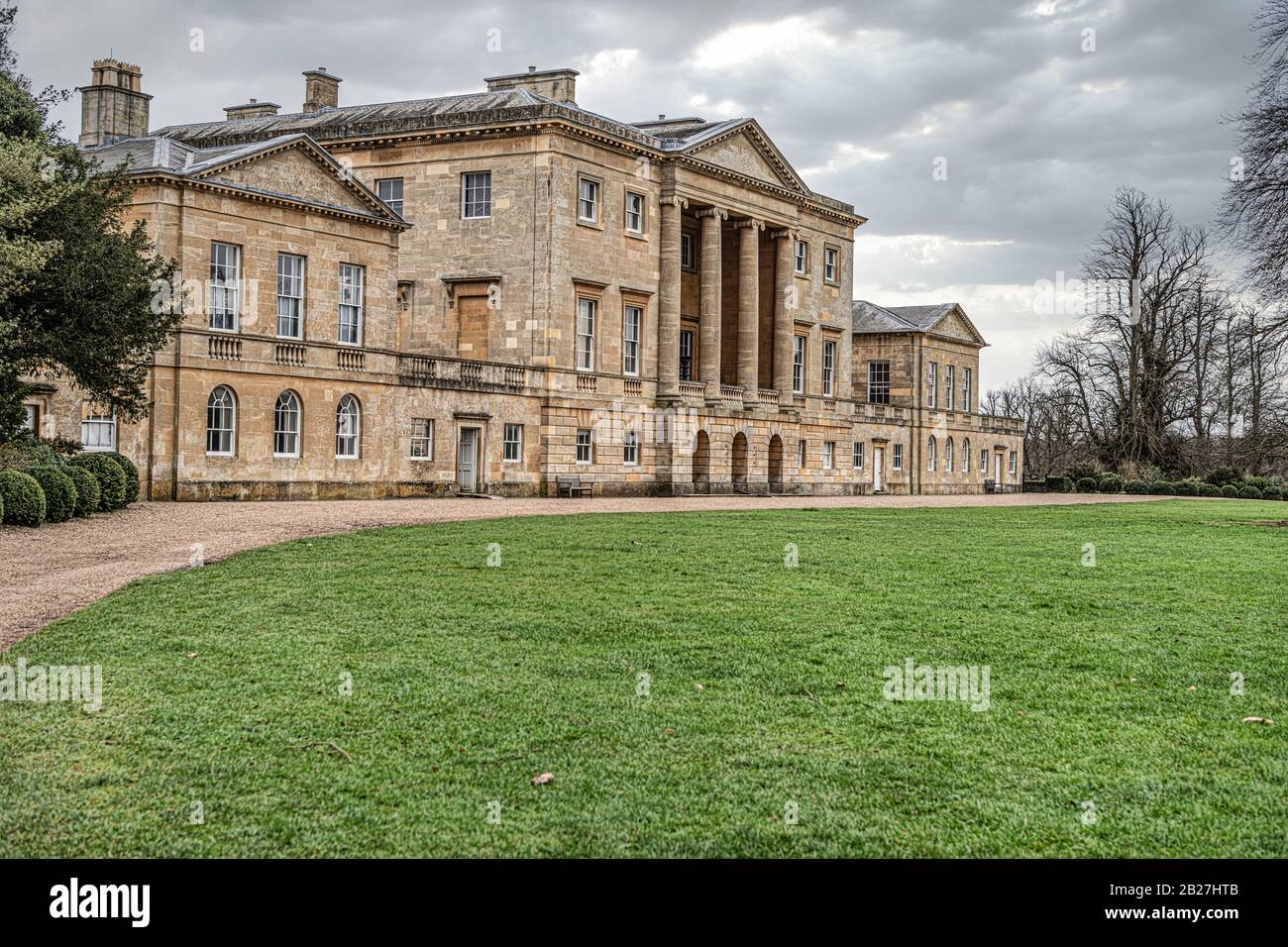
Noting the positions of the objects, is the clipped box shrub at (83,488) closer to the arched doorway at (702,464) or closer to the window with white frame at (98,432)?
the window with white frame at (98,432)

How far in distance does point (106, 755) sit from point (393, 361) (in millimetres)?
32509

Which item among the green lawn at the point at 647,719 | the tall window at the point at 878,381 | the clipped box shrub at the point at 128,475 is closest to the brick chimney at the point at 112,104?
the clipped box shrub at the point at 128,475

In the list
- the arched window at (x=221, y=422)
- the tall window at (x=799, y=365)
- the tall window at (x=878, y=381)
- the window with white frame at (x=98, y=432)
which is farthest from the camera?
the tall window at (x=878, y=381)

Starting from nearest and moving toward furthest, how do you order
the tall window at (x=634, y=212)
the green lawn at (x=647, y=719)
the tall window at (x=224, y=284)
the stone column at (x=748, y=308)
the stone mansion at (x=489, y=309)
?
the green lawn at (x=647, y=719)
the stone mansion at (x=489, y=309)
the tall window at (x=224, y=284)
the tall window at (x=634, y=212)
the stone column at (x=748, y=308)

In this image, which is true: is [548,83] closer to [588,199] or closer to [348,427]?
[588,199]

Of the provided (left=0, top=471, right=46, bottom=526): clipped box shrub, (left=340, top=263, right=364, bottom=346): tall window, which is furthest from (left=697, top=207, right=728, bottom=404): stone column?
(left=0, top=471, right=46, bottom=526): clipped box shrub

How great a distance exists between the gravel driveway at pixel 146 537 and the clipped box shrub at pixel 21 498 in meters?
0.36

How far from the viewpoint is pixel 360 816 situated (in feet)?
22.1

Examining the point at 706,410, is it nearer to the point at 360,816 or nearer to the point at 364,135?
the point at 364,135

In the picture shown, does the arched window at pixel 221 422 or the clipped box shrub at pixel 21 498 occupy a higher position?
the arched window at pixel 221 422

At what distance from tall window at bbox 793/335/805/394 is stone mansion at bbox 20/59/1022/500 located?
0.39ft

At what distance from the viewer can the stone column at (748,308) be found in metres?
57.7

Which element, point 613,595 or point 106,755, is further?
point 613,595
